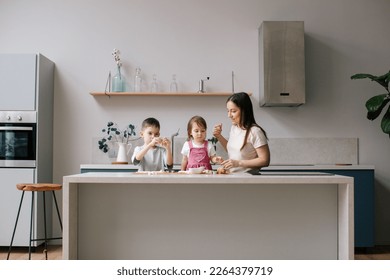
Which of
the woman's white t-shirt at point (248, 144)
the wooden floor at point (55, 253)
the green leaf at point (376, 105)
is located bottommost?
the wooden floor at point (55, 253)

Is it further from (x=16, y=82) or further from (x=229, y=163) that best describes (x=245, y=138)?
(x=16, y=82)

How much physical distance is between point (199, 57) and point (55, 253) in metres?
2.41

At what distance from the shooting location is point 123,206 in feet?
8.74

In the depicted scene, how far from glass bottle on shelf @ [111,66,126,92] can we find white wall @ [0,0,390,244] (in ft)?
0.44

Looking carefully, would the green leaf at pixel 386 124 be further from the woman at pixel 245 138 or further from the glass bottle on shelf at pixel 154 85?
the glass bottle on shelf at pixel 154 85

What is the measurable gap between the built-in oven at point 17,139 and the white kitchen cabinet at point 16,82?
0.08m

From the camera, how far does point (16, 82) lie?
4586mm

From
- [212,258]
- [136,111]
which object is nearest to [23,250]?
[136,111]

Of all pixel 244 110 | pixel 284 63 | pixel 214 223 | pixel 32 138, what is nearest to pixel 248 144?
pixel 244 110

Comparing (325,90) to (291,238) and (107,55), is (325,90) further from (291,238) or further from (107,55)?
(291,238)

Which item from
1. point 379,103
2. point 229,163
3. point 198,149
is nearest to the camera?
point 229,163

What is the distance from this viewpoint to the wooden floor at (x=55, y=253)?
14.1 feet

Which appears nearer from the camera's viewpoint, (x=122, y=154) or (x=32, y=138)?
(x=32, y=138)

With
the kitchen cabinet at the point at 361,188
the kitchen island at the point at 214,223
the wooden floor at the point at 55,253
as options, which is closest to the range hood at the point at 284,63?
the kitchen cabinet at the point at 361,188
